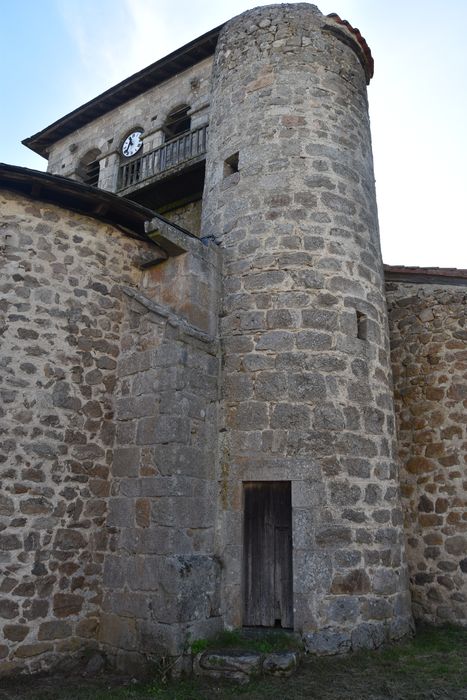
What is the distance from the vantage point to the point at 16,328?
5.50 metres

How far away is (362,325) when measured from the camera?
6434 mm


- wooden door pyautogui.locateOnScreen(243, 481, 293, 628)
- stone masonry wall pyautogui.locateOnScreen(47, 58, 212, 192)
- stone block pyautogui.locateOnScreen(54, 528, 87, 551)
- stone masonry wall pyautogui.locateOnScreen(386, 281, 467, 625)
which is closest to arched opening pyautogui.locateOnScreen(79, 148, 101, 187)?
stone masonry wall pyautogui.locateOnScreen(47, 58, 212, 192)

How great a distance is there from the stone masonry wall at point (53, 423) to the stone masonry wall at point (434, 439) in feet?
12.6

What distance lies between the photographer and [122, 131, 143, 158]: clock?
39.7 feet

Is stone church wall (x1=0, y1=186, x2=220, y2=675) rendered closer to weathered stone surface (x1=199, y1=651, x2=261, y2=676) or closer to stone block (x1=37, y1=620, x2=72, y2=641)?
stone block (x1=37, y1=620, x2=72, y2=641)

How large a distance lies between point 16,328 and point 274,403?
2719 mm

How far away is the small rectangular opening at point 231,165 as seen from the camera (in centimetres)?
732

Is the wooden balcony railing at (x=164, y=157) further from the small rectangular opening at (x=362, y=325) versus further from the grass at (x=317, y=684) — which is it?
the grass at (x=317, y=684)

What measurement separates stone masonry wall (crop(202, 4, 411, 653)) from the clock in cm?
460

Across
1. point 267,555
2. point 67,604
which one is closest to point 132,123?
point 267,555

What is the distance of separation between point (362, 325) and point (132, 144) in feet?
26.8

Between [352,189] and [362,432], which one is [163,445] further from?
[352,189]

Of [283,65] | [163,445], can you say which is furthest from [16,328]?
[283,65]

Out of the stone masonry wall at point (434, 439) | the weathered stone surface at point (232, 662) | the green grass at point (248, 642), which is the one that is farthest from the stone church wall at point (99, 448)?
the stone masonry wall at point (434, 439)
